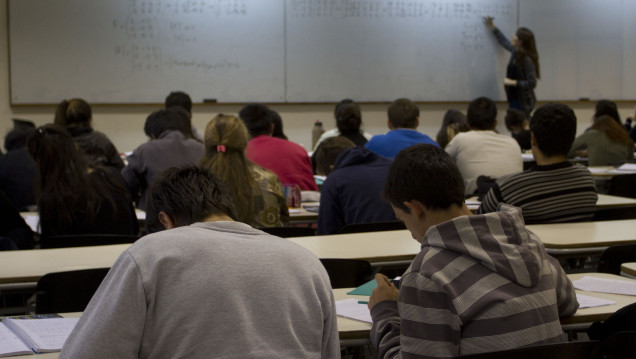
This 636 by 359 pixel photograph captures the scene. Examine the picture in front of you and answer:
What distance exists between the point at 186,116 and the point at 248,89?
3151 millimetres

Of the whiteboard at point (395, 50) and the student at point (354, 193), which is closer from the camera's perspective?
the student at point (354, 193)

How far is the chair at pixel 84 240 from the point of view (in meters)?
3.46

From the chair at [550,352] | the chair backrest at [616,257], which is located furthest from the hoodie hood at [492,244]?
the chair backrest at [616,257]

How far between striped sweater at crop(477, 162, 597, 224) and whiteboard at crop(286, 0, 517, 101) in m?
5.45

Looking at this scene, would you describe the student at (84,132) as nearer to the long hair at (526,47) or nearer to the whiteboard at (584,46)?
the long hair at (526,47)

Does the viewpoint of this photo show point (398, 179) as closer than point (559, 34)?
Yes

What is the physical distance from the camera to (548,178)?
362cm

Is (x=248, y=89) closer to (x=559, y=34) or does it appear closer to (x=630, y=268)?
(x=559, y=34)

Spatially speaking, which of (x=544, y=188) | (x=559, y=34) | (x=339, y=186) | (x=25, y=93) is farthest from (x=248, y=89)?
(x=544, y=188)

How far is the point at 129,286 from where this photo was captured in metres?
1.46

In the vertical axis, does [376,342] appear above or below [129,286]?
below

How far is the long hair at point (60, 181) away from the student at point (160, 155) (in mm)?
1441

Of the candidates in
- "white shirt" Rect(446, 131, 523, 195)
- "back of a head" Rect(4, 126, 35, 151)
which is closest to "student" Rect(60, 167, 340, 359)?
"back of a head" Rect(4, 126, 35, 151)

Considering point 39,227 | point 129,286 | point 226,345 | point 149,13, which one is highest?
point 149,13
